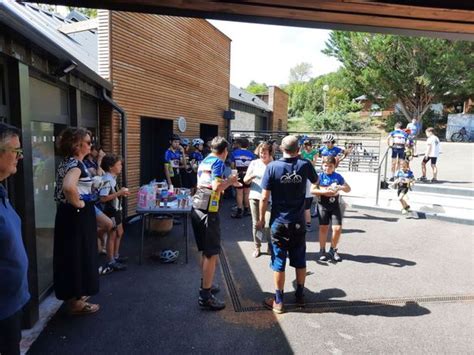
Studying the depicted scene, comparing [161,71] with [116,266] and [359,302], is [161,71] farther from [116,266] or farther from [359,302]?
[359,302]

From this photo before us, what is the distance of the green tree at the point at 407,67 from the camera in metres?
23.2

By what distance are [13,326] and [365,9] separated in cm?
297

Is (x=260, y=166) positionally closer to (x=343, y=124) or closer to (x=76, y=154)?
(x=76, y=154)

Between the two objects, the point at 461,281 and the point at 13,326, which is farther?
the point at 461,281

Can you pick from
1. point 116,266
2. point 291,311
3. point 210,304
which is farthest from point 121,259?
point 291,311

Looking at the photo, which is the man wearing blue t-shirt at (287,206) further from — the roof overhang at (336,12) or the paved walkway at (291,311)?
the roof overhang at (336,12)

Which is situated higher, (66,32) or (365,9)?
(66,32)

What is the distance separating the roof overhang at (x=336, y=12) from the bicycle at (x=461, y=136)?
89.6 ft

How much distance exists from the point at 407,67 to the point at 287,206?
2562cm

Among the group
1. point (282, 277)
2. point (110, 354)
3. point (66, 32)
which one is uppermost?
point (66, 32)

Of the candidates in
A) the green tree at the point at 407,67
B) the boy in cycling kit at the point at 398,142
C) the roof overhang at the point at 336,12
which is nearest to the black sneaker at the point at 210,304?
the roof overhang at the point at 336,12

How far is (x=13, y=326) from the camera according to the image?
6.50 feet

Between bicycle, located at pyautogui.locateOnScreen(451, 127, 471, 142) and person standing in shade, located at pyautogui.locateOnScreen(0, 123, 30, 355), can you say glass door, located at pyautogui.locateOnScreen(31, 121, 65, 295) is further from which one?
bicycle, located at pyautogui.locateOnScreen(451, 127, 471, 142)

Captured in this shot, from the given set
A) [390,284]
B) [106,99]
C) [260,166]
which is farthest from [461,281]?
[106,99]
